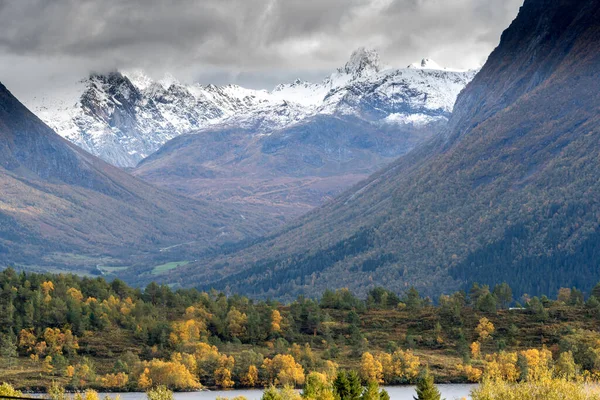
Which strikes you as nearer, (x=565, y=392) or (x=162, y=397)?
(x=565, y=392)

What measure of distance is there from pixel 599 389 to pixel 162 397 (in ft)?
224

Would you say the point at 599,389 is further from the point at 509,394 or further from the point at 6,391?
the point at 6,391

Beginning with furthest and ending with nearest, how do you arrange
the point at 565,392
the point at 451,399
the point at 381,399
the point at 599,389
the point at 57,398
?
the point at 451,399 → the point at 599,389 → the point at 57,398 → the point at 381,399 → the point at 565,392

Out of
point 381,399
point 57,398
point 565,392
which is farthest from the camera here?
point 57,398

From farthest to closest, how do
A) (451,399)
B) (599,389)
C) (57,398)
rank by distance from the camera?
(451,399) < (599,389) < (57,398)

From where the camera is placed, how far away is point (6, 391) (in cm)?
15050

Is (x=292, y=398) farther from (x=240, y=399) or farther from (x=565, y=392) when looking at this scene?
(x=565, y=392)

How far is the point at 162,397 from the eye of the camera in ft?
525

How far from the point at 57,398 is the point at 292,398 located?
34.0 meters

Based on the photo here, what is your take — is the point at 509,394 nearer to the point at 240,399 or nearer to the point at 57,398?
the point at 240,399

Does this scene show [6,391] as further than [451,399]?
No

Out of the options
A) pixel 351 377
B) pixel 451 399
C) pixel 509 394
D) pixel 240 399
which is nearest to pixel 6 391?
pixel 240 399

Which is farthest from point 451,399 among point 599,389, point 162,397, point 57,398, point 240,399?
point 57,398

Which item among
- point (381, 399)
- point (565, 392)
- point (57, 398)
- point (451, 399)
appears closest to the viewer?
point (565, 392)
